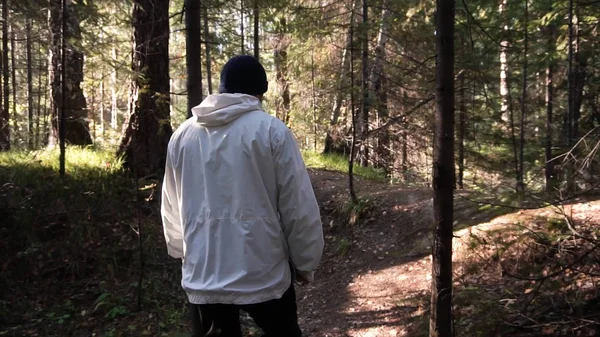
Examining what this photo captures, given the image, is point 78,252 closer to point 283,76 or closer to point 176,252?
point 176,252

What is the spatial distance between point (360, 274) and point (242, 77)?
4.58 meters

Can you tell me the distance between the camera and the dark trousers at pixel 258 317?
7.62ft

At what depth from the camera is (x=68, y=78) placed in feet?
29.5

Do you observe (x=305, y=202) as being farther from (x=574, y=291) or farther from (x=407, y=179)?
(x=407, y=179)

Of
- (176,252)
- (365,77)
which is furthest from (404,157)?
(176,252)

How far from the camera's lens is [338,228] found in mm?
8047

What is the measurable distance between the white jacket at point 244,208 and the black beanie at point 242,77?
11cm

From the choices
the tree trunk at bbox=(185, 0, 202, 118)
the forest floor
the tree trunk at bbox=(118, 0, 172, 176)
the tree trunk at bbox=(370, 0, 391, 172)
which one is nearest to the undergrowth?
the forest floor

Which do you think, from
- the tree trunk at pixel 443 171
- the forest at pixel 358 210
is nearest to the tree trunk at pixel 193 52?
the forest at pixel 358 210

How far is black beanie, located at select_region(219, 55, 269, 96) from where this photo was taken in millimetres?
2434

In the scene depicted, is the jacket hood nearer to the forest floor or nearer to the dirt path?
the forest floor

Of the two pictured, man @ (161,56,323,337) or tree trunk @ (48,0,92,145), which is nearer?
man @ (161,56,323,337)

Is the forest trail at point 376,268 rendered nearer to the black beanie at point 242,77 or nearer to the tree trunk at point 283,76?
the black beanie at point 242,77

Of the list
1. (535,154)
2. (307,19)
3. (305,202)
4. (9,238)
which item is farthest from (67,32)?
(535,154)
